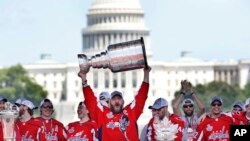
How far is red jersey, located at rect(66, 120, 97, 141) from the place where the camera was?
71.1 ft

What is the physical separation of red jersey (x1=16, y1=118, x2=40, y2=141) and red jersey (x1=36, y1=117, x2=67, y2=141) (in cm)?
8

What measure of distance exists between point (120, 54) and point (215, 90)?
142498 mm

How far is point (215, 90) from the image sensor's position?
161375 millimetres

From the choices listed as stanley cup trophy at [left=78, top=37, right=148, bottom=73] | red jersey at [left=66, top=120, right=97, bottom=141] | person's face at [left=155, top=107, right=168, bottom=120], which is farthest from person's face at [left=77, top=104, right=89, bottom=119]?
stanley cup trophy at [left=78, top=37, right=148, bottom=73]

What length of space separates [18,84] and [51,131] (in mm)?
152627

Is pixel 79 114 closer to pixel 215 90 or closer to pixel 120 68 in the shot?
pixel 120 68

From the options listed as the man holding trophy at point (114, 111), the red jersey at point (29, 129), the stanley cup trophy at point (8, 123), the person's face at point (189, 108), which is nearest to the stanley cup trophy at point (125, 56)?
the man holding trophy at point (114, 111)

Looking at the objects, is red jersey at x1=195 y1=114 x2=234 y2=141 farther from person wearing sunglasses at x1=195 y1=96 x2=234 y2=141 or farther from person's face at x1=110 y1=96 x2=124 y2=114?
person's face at x1=110 y1=96 x2=124 y2=114

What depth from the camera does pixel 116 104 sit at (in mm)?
20219

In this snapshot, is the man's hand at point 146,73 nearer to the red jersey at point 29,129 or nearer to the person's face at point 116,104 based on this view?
the person's face at point 116,104

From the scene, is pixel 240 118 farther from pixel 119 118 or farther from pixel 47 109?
pixel 47 109

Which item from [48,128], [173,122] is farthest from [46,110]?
[173,122]

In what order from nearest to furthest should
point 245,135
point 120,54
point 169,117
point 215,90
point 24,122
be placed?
1. point 245,135
2. point 120,54
3. point 169,117
4. point 24,122
5. point 215,90

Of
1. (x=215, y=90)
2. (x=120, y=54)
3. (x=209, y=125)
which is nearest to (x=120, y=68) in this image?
(x=120, y=54)
